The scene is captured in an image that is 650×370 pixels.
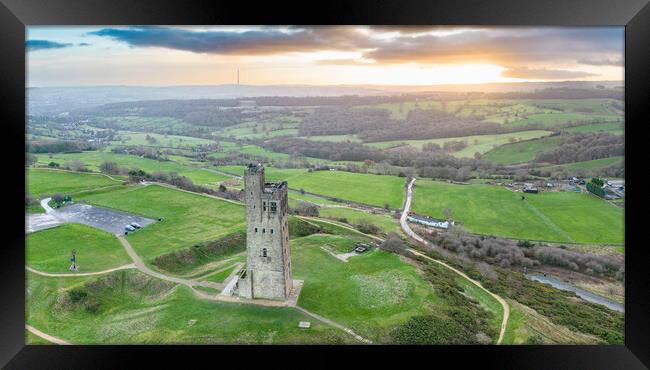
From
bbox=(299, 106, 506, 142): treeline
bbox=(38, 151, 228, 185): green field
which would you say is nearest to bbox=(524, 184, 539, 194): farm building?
bbox=(299, 106, 506, 142): treeline

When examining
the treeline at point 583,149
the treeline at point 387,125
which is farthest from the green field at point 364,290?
the treeline at point 583,149

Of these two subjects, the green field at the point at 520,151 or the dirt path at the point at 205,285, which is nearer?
the dirt path at the point at 205,285

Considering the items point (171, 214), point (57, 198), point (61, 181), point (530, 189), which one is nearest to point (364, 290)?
point (171, 214)

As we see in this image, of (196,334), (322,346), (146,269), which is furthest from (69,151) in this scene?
(322,346)

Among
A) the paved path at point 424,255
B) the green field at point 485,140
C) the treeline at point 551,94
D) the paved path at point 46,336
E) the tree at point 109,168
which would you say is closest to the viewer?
the paved path at point 46,336

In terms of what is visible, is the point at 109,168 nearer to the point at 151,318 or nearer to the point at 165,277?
the point at 165,277

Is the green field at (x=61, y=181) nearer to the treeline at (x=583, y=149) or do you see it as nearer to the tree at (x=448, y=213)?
the tree at (x=448, y=213)

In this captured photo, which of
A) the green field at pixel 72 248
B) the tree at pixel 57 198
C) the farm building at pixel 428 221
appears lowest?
the green field at pixel 72 248

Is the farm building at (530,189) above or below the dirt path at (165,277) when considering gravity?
above
